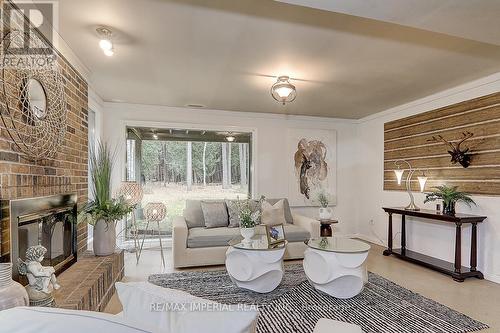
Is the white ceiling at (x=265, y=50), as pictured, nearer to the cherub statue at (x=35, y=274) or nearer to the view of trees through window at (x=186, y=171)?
the view of trees through window at (x=186, y=171)

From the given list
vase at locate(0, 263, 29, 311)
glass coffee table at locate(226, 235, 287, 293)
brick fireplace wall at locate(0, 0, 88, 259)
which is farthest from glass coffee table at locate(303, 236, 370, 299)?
brick fireplace wall at locate(0, 0, 88, 259)

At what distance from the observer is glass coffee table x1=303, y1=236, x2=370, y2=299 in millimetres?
2854

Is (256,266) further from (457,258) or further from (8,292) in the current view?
(457,258)

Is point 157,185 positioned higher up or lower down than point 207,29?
lower down

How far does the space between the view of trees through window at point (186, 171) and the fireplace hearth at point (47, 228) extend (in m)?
2.29

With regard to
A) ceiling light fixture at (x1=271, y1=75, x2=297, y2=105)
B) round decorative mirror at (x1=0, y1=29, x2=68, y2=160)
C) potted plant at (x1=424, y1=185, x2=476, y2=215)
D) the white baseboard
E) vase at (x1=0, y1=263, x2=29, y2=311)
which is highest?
ceiling light fixture at (x1=271, y1=75, x2=297, y2=105)

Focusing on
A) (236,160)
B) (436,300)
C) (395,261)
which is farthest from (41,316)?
(236,160)

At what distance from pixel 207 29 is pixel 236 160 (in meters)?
3.38

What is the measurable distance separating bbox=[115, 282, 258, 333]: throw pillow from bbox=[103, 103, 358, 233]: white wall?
430cm

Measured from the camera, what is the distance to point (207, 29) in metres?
2.44

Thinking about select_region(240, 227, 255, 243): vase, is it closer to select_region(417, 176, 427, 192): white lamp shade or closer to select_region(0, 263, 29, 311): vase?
select_region(0, 263, 29, 311): vase

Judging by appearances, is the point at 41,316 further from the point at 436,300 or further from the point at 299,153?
the point at 299,153

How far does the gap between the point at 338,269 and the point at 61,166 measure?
9.29 ft

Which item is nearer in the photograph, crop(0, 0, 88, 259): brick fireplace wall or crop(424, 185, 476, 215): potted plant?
crop(0, 0, 88, 259): brick fireplace wall
